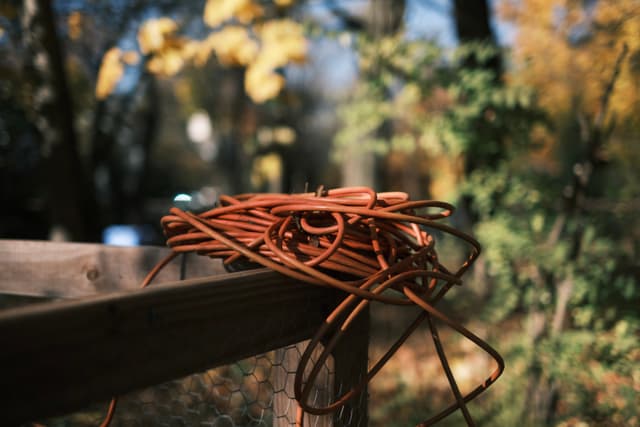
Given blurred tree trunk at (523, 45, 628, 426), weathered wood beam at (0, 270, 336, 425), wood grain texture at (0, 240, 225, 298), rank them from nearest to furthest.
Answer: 1. weathered wood beam at (0, 270, 336, 425)
2. wood grain texture at (0, 240, 225, 298)
3. blurred tree trunk at (523, 45, 628, 426)

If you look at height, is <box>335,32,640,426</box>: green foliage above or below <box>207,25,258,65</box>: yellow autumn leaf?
below

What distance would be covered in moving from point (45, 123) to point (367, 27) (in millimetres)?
3618

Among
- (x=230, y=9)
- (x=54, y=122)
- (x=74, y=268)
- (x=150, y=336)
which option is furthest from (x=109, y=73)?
(x=150, y=336)

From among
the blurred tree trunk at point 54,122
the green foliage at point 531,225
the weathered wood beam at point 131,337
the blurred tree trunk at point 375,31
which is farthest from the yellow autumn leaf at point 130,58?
the weathered wood beam at point 131,337

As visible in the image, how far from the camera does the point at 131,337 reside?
0.69m

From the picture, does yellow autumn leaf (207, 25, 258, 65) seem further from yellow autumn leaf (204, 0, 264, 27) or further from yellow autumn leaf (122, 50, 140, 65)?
yellow autumn leaf (122, 50, 140, 65)

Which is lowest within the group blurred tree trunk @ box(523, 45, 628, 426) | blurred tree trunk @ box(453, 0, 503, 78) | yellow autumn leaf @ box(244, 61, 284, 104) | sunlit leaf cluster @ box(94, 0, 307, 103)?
blurred tree trunk @ box(523, 45, 628, 426)

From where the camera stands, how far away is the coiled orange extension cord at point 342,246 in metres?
0.94

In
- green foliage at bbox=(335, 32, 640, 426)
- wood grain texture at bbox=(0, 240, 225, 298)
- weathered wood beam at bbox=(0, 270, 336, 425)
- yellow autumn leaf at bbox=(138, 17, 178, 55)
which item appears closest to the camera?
weathered wood beam at bbox=(0, 270, 336, 425)

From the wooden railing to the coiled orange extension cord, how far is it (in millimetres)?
56

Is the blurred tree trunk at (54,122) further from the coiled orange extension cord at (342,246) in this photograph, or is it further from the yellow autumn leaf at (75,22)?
the coiled orange extension cord at (342,246)

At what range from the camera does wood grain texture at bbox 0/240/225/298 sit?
4.45ft

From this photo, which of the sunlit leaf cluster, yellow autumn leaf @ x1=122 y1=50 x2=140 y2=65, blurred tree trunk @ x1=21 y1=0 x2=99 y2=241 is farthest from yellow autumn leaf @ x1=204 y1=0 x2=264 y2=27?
yellow autumn leaf @ x1=122 y1=50 x2=140 y2=65

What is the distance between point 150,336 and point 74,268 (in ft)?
2.56
